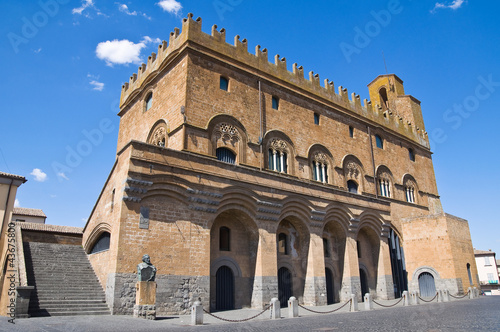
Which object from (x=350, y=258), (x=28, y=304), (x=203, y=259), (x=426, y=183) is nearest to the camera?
(x=28, y=304)

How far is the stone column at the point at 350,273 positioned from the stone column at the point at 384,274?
1825 millimetres

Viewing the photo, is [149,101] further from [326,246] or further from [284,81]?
[326,246]

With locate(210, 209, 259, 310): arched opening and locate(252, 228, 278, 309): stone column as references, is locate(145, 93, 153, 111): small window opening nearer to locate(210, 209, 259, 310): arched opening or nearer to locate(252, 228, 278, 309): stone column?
locate(210, 209, 259, 310): arched opening

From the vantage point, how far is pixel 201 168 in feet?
46.6

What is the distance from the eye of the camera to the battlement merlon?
18.1 meters

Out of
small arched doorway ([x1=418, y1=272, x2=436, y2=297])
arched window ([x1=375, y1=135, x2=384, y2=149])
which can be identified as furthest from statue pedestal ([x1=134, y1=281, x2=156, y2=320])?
arched window ([x1=375, y1=135, x2=384, y2=149])

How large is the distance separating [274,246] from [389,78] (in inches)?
886

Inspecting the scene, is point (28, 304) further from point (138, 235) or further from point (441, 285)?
point (441, 285)

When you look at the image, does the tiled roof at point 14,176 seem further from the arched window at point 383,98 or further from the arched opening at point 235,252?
the arched window at point 383,98

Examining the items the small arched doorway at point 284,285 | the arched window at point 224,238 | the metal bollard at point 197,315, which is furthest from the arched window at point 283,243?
the metal bollard at point 197,315

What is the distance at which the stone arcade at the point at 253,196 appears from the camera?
12.6 meters

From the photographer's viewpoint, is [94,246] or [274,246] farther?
[274,246]

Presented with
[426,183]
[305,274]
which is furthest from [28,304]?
[426,183]

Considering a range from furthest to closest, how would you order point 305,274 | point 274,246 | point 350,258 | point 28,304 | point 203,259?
point 350,258 → point 305,274 → point 274,246 → point 203,259 → point 28,304
